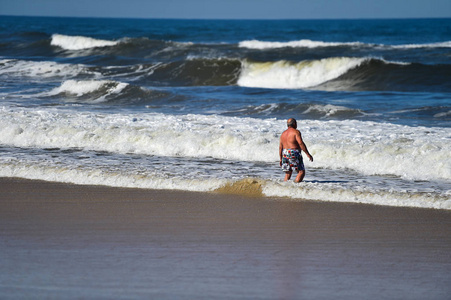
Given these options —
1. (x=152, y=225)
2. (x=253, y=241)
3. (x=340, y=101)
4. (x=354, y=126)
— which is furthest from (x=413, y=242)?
(x=340, y=101)

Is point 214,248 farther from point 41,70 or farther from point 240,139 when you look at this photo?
point 41,70

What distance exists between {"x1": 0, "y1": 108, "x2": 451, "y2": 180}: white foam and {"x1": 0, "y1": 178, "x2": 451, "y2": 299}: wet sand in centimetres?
216

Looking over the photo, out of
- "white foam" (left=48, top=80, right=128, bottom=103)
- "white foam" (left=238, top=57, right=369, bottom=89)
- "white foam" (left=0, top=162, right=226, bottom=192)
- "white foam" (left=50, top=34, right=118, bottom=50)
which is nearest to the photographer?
"white foam" (left=0, top=162, right=226, bottom=192)

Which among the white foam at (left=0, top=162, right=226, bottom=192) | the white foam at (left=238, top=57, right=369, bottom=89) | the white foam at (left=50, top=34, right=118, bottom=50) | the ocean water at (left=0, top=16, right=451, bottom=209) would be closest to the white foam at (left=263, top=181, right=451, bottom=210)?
the ocean water at (left=0, top=16, right=451, bottom=209)

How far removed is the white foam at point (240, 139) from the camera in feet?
27.8

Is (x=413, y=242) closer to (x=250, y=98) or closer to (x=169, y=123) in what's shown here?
(x=169, y=123)

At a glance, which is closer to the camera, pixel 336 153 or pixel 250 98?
pixel 336 153

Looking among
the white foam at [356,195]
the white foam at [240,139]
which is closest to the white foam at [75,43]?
the white foam at [240,139]

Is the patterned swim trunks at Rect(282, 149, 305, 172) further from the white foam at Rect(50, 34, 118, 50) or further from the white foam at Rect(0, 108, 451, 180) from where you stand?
the white foam at Rect(50, 34, 118, 50)

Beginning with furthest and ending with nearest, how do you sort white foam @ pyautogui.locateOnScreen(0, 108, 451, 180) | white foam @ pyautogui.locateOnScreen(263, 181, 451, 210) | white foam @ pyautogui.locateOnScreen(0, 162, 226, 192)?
white foam @ pyautogui.locateOnScreen(0, 108, 451, 180), white foam @ pyautogui.locateOnScreen(0, 162, 226, 192), white foam @ pyautogui.locateOnScreen(263, 181, 451, 210)

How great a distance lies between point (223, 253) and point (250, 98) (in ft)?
38.9

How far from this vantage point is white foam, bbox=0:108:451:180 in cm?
848

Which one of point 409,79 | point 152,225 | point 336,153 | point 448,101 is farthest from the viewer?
point 409,79

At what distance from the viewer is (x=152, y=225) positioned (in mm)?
5703
